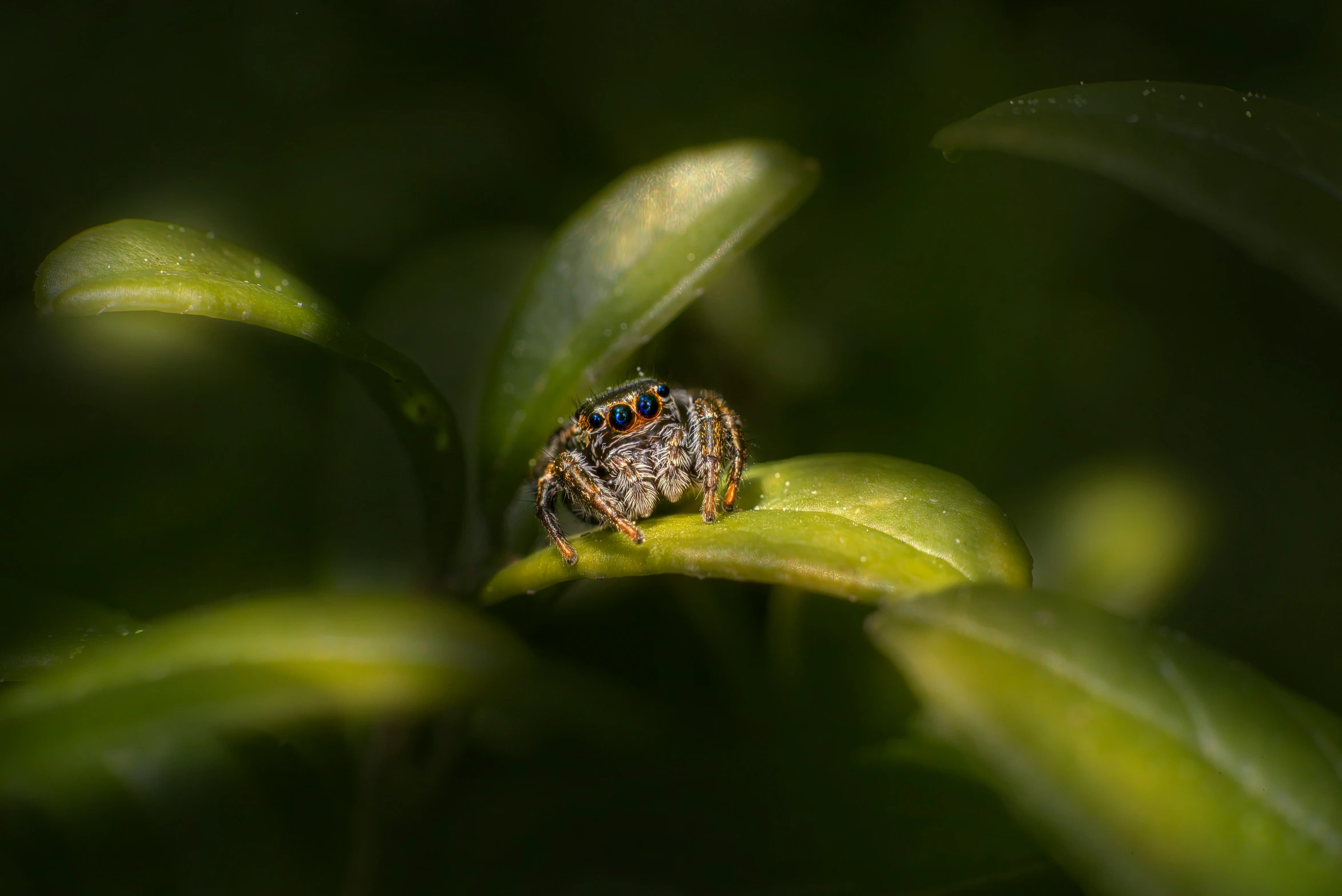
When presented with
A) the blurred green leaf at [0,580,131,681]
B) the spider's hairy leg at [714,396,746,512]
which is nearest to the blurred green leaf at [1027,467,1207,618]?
the spider's hairy leg at [714,396,746,512]

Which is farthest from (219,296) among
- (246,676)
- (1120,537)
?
(1120,537)

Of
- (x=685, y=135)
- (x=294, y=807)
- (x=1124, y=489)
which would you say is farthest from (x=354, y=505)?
(x=1124, y=489)

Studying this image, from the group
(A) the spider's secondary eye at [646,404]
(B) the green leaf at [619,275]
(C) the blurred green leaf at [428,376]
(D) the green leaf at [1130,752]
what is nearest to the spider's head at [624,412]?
(A) the spider's secondary eye at [646,404]

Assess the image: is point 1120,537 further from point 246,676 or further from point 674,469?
point 246,676

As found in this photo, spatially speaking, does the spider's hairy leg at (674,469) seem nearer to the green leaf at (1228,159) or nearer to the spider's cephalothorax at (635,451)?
the spider's cephalothorax at (635,451)

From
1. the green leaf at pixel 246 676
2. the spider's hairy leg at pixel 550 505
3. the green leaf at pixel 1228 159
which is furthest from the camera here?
the spider's hairy leg at pixel 550 505

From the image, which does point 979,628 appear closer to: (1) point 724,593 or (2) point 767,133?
(1) point 724,593

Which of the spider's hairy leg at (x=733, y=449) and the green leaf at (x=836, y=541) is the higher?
the green leaf at (x=836, y=541)
